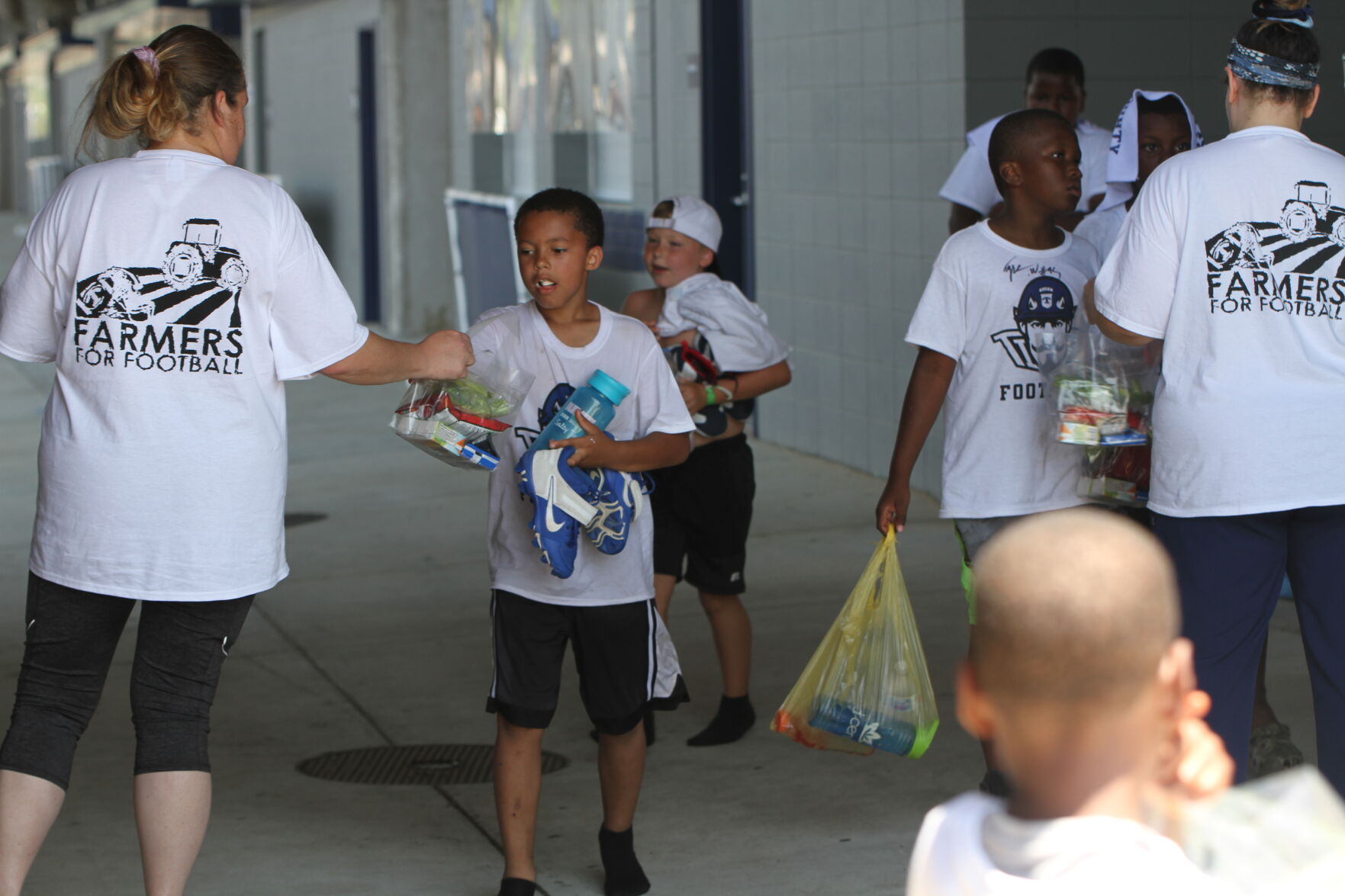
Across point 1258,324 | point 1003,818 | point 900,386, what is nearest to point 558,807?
point 1258,324

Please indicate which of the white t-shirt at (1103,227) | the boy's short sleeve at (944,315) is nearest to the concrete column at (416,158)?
the white t-shirt at (1103,227)

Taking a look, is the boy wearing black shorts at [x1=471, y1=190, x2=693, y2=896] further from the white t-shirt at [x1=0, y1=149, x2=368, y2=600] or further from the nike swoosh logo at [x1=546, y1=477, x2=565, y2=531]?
the white t-shirt at [x1=0, y1=149, x2=368, y2=600]

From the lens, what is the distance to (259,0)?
2048 centimetres

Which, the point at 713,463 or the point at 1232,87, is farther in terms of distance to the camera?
the point at 713,463

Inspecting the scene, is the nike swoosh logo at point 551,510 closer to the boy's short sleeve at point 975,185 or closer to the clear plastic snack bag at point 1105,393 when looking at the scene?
the clear plastic snack bag at point 1105,393

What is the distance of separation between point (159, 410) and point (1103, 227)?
263 cm

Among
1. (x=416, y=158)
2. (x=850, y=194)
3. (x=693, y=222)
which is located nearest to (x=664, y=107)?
(x=850, y=194)

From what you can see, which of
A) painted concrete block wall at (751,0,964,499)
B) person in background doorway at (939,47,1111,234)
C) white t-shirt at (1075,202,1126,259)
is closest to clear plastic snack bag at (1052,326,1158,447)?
white t-shirt at (1075,202,1126,259)

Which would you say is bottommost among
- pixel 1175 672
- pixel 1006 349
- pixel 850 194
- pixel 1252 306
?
pixel 1175 672

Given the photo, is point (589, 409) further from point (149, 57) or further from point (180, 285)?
point (149, 57)

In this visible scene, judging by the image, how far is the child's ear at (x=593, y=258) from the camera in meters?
4.01

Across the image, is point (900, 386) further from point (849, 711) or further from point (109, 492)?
point (109, 492)

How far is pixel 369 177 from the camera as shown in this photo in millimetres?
17984

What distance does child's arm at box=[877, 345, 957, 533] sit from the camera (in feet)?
13.6
